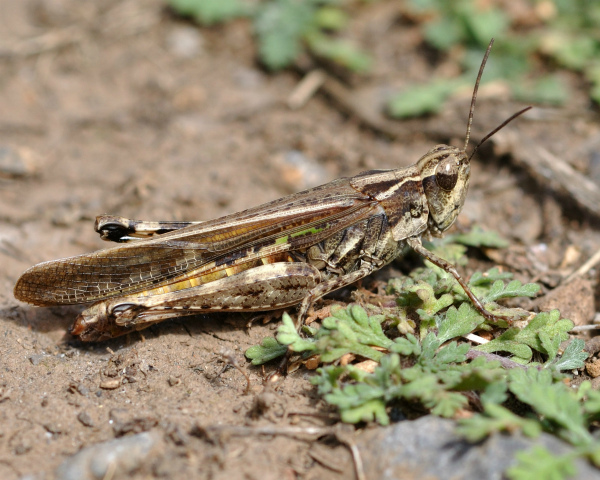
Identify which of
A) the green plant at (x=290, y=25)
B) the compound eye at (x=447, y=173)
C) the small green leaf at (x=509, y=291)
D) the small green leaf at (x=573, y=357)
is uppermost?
the green plant at (x=290, y=25)

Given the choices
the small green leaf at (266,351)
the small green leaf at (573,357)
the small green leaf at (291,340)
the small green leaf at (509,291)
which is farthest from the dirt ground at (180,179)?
the small green leaf at (573,357)

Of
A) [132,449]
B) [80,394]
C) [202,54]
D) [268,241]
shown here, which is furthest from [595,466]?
[202,54]

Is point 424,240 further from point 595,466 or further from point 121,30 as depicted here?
point 121,30

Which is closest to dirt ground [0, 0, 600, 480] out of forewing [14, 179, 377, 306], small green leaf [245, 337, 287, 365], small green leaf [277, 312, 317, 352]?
small green leaf [245, 337, 287, 365]

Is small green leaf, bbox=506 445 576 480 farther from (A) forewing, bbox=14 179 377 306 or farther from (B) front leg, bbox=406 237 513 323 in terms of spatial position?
(A) forewing, bbox=14 179 377 306

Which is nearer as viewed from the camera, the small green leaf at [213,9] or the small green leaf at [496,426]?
the small green leaf at [496,426]

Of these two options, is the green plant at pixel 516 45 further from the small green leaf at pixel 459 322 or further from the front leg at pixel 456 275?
the small green leaf at pixel 459 322

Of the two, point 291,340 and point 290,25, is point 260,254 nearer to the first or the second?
point 291,340
